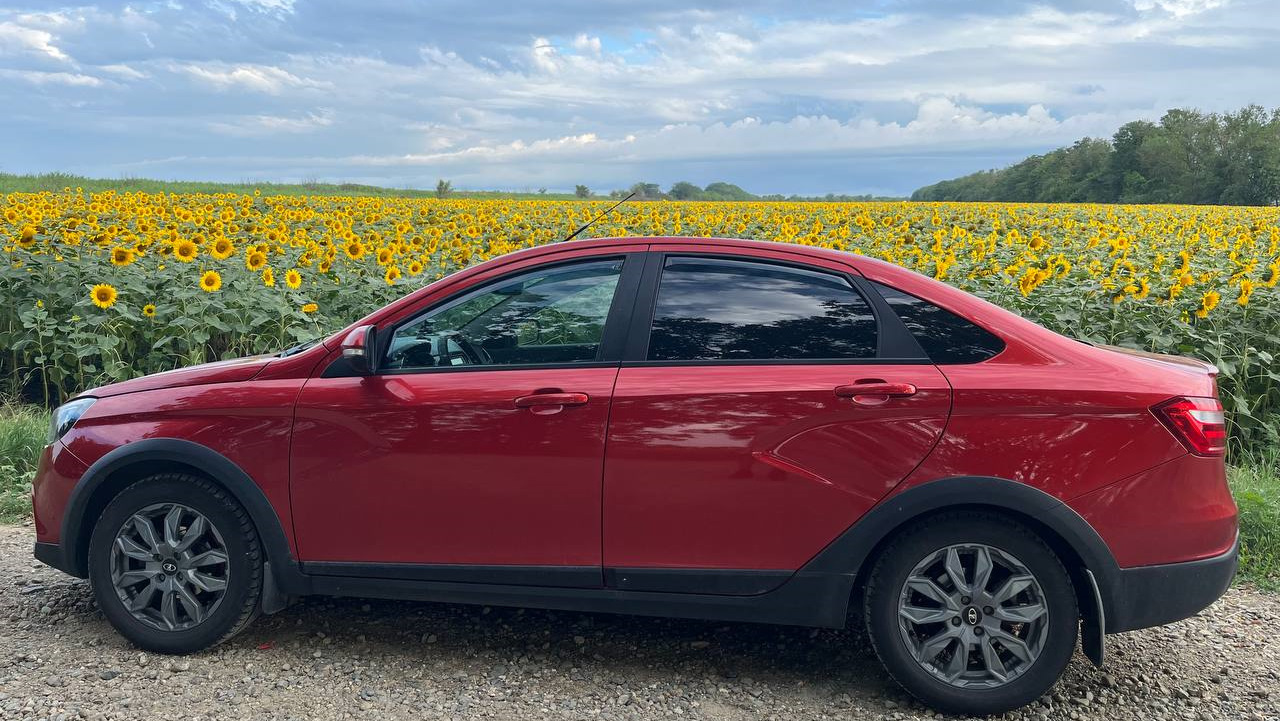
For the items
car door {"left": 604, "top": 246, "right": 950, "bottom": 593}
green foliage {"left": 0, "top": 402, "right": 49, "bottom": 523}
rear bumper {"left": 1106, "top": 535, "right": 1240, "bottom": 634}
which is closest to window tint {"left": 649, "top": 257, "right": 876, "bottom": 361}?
car door {"left": 604, "top": 246, "right": 950, "bottom": 593}

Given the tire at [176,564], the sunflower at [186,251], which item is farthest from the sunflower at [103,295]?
the tire at [176,564]

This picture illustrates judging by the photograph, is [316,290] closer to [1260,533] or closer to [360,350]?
[360,350]

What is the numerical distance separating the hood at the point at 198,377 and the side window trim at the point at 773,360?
58.6 inches

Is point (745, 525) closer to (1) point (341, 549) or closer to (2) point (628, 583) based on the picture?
(2) point (628, 583)

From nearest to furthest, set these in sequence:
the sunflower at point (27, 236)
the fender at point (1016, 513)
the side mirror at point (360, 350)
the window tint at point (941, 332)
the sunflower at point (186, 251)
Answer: the fender at point (1016, 513) < the window tint at point (941, 332) < the side mirror at point (360, 350) < the sunflower at point (186, 251) < the sunflower at point (27, 236)

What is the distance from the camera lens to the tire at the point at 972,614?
3.46m

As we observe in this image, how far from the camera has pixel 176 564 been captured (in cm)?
406

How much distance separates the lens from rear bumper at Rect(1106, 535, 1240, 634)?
3438mm

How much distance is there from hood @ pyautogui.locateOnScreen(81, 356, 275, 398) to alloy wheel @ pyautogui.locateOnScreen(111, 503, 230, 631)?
49 cm

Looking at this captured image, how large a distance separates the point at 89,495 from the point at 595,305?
2.15 metres

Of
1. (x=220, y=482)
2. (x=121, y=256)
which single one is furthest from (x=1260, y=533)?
(x=121, y=256)

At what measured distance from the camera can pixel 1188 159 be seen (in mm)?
57438

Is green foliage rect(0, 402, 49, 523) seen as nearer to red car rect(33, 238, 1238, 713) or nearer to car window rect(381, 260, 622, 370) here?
red car rect(33, 238, 1238, 713)

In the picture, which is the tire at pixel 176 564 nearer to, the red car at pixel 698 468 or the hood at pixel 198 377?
the red car at pixel 698 468
